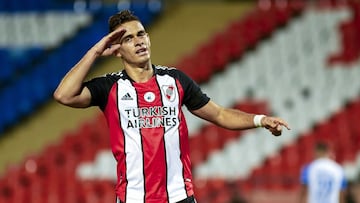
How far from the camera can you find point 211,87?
13.5 meters

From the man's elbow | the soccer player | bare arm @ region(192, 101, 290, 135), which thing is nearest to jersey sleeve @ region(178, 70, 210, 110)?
bare arm @ region(192, 101, 290, 135)

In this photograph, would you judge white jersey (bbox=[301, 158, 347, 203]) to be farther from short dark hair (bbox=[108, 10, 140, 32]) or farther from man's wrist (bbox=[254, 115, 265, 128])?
short dark hair (bbox=[108, 10, 140, 32])

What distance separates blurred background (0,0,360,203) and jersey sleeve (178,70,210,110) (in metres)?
4.99

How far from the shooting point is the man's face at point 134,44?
4430 mm

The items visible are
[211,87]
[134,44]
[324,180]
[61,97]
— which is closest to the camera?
[61,97]

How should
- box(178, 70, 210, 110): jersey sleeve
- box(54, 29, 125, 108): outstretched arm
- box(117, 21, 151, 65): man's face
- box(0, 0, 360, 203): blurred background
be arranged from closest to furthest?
1. box(54, 29, 125, 108): outstretched arm
2. box(117, 21, 151, 65): man's face
3. box(178, 70, 210, 110): jersey sleeve
4. box(0, 0, 360, 203): blurred background

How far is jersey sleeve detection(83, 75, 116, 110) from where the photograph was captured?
4441 millimetres

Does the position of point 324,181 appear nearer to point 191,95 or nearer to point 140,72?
point 191,95

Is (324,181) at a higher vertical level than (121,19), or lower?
lower

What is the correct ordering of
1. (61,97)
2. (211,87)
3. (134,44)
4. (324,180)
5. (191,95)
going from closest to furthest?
(61,97) < (134,44) < (191,95) < (324,180) < (211,87)

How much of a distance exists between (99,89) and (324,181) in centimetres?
442

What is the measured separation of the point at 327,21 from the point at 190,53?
224 cm

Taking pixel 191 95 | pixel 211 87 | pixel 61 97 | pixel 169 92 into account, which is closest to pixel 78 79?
pixel 61 97

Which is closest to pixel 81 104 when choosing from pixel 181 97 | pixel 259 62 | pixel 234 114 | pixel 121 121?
pixel 121 121
